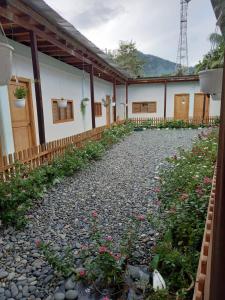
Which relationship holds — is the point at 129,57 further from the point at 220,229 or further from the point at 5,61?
the point at 220,229

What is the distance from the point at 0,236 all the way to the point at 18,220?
270 millimetres

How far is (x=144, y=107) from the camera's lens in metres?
16.0

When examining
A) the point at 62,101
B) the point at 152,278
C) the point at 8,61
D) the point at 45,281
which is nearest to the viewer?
the point at 152,278

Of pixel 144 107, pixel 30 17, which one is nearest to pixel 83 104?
pixel 30 17

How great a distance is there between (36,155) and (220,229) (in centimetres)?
418

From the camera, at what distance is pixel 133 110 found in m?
16.2

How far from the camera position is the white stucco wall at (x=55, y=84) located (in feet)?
18.8

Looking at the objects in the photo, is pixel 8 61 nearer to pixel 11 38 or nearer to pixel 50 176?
pixel 50 176

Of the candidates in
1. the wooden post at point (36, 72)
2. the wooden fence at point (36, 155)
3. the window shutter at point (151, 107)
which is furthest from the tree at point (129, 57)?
the wooden post at point (36, 72)

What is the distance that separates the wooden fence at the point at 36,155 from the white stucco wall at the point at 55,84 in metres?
1.17

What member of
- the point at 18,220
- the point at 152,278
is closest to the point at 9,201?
the point at 18,220

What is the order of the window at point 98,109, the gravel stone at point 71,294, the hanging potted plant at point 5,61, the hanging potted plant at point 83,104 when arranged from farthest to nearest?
the window at point 98,109 → the hanging potted plant at point 83,104 → the hanging potted plant at point 5,61 → the gravel stone at point 71,294

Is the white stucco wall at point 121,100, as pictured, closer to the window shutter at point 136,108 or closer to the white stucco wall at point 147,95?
the white stucco wall at point 147,95

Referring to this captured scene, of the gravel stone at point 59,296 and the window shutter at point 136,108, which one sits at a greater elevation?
the window shutter at point 136,108
